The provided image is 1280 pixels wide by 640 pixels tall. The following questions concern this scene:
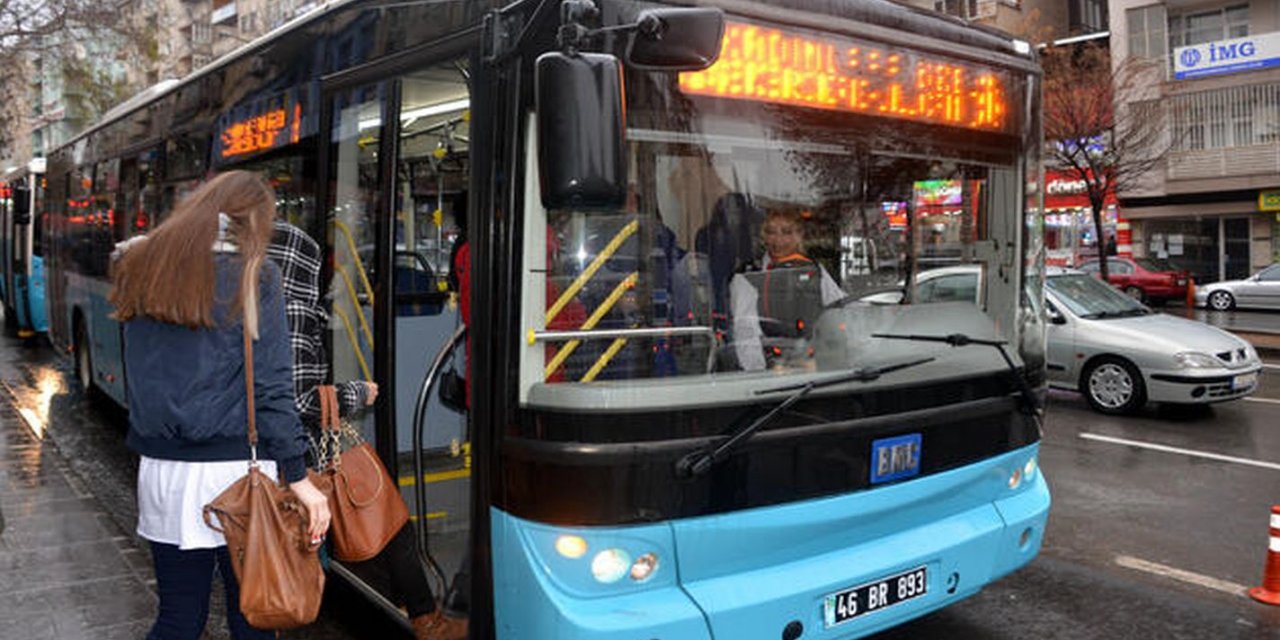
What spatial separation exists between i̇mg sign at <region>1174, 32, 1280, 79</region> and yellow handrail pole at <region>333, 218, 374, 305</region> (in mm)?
33556

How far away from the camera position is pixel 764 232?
11.7 feet

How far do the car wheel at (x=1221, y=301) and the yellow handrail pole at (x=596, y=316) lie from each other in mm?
27141

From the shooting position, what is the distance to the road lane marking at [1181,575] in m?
5.17

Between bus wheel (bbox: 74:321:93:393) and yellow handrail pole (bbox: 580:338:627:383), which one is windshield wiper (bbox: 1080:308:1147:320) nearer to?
yellow handrail pole (bbox: 580:338:627:383)

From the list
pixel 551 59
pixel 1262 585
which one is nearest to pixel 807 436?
pixel 551 59

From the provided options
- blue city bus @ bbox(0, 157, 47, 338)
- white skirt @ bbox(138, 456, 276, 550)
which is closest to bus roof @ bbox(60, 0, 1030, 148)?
white skirt @ bbox(138, 456, 276, 550)

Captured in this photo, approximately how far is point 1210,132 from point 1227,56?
235 centimetres

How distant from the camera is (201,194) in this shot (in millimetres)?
2891

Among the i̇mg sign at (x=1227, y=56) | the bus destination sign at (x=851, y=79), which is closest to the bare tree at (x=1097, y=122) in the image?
the i̇mg sign at (x=1227, y=56)

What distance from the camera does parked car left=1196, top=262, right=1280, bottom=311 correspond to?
24.8m

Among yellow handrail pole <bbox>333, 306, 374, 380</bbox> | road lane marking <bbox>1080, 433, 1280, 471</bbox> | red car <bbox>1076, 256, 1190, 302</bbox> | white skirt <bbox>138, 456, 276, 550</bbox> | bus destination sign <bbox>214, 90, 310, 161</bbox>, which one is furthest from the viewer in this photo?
red car <bbox>1076, 256, 1190, 302</bbox>

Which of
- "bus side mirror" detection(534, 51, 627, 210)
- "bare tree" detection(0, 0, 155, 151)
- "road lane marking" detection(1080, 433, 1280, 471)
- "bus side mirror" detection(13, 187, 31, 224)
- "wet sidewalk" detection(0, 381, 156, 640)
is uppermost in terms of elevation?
"bare tree" detection(0, 0, 155, 151)

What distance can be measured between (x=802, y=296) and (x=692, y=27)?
1.17 metres

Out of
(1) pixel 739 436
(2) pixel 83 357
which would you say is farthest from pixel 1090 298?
(2) pixel 83 357
